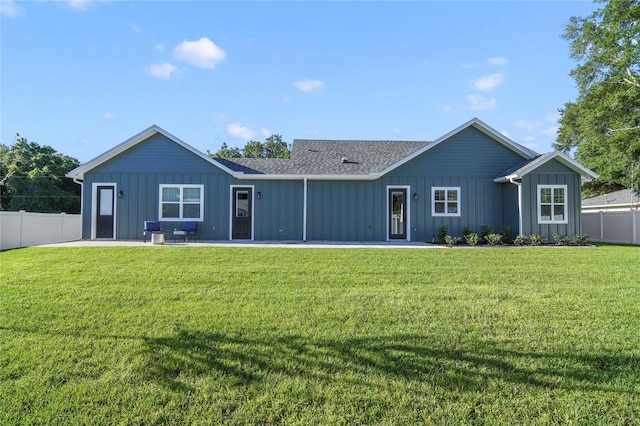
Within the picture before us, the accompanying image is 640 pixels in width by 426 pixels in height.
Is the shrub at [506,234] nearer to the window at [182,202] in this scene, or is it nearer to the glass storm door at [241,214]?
the glass storm door at [241,214]

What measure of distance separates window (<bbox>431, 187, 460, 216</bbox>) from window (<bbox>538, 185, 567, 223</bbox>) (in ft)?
9.61

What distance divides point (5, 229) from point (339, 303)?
43.0ft

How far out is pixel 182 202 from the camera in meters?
14.1

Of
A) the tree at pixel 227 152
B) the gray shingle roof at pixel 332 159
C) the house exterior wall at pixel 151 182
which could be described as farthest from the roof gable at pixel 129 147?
the tree at pixel 227 152

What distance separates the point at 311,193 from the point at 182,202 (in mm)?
5110

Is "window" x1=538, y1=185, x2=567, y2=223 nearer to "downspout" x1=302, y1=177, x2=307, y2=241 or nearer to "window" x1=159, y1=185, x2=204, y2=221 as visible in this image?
"downspout" x1=302, y1=177, x2=307, y2=241

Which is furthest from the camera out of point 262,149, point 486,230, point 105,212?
point 262,149

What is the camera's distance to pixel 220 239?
554 inches

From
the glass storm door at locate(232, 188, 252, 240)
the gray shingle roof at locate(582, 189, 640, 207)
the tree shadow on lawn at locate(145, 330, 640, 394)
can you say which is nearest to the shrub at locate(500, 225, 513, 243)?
the glass storm door at locate(232, 188, 252, 240)

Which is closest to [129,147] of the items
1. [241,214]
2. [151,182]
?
[151,182]

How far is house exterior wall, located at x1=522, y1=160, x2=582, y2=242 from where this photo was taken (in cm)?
1327

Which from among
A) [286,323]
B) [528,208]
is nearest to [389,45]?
[528,208]

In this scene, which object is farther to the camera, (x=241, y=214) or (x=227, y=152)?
(x=227, y=152)

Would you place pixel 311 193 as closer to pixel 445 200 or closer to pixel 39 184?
pixel 445 200
